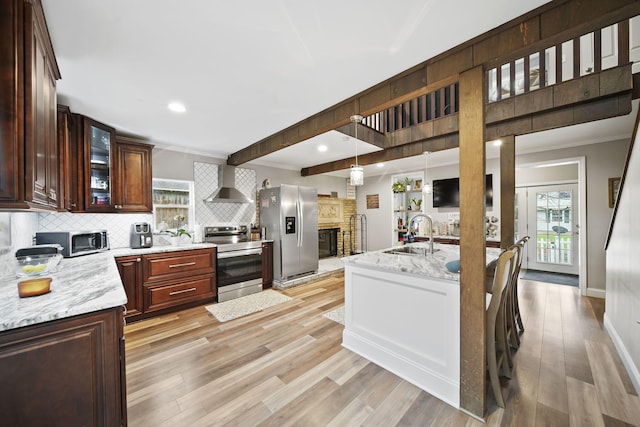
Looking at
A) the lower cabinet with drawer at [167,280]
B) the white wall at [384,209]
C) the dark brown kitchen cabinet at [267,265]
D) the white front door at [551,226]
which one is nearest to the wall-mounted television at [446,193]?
the white wall at [384,209]

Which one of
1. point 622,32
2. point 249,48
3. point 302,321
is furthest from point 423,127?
point 302,321

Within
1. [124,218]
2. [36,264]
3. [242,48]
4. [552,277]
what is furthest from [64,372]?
[552,277]

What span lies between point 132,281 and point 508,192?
15.0 feet

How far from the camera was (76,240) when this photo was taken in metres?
2.64

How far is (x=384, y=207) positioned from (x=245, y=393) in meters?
5.47

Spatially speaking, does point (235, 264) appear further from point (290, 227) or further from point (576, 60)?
point (576, 60)

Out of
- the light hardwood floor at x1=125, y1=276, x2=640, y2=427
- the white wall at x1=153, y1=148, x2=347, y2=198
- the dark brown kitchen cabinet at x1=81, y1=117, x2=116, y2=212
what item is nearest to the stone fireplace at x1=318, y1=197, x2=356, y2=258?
the white wall at x1=153, y1=148, x2=347, y2=198

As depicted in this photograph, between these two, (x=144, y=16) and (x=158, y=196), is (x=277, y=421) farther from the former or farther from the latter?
(x=158, y=196)

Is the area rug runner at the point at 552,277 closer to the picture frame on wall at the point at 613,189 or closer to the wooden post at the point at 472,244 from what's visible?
the picture frame on wall at the point at 613,189

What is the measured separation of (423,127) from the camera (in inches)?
140

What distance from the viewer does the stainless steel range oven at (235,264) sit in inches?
146

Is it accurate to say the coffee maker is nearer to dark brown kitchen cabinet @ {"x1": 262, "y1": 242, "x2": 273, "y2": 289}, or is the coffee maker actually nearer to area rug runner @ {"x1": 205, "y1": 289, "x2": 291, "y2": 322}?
area rug runner @ {"x1": 205, "y1": 289, "x2": 291, "y2": 322}

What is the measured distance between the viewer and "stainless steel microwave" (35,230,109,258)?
250cm

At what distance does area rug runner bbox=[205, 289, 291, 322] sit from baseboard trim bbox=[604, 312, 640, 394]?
3415 millimetres
